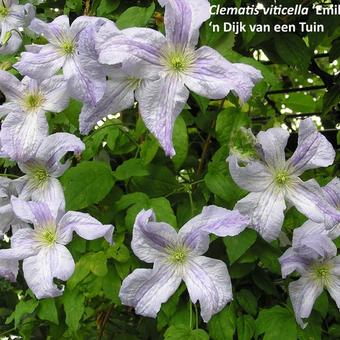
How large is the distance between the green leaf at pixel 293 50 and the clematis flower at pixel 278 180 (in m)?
0.24

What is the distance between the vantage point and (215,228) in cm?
81

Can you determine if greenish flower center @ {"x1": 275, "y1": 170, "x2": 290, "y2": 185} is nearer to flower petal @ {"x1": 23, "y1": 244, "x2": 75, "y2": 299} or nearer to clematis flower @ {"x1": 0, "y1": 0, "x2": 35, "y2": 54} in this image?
flower petal @ {"x1": 23, "y1": 244, "x2": 75, "y2": 299}

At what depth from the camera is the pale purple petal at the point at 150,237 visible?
32.6 inches

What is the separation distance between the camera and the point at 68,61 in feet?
2.74

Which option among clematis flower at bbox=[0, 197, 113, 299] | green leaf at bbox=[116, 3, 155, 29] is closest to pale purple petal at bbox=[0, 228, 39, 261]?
clematis flower at bbox=[0, 197, 113, 299]

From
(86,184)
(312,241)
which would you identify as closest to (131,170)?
(86,184)

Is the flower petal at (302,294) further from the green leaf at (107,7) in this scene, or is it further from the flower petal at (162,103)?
the green leaf at (107,7)

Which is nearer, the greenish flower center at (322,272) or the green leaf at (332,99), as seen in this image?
the greenish flower center at (322,272)

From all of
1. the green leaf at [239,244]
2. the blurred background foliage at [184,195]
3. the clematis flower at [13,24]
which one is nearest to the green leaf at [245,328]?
the blurred background foliage at [184,195]

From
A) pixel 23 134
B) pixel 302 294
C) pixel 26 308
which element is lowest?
pixel 26 308

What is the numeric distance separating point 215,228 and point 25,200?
28 cm

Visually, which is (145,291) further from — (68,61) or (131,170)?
(68,61)

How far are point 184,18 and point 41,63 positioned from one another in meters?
0.20

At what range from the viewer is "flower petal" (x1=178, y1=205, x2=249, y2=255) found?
803mm
